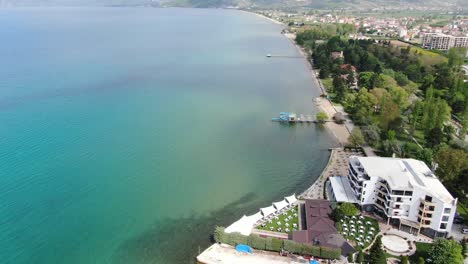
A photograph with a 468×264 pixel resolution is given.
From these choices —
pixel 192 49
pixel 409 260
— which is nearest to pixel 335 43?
pixel 192 49

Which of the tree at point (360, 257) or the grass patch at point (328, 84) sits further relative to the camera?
the grass patch at point (328, 84)

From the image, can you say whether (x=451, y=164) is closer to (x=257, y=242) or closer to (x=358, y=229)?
(x=358, y=229)

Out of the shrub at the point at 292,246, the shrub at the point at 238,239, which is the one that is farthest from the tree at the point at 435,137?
the shrub at the point at 238,239

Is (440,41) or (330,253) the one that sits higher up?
(440,41)

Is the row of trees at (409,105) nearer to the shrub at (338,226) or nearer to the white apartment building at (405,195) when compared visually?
the white apartment building at (405,195)

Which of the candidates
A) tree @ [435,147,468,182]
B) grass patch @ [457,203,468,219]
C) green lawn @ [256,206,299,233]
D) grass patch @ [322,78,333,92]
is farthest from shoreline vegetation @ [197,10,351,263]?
grass patch @ [457,203,468,219]

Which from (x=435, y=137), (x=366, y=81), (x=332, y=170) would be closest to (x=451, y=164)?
(x=435, y=137)

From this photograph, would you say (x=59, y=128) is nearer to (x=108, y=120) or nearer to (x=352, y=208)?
(x=108, y=120)
